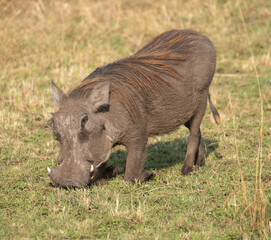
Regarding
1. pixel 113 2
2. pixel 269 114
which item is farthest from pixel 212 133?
pixel 113 2

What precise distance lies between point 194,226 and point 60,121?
138cm

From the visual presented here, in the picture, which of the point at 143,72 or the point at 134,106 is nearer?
the point at 134,106

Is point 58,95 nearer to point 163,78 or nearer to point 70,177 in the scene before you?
point 70,177

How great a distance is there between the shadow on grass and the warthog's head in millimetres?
992

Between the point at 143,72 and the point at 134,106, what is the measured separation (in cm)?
40

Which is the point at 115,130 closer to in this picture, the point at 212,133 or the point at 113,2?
the point at 212,133

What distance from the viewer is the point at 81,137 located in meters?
4.02

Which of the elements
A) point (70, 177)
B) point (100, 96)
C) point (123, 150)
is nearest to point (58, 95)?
point (100, 96)

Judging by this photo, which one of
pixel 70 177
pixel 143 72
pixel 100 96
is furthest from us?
pixel 143 72

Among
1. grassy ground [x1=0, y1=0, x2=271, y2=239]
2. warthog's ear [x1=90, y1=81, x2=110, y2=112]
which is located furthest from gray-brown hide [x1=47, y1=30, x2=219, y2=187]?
grassy ground [x1=0, y1=0, x2=271, y2=239]

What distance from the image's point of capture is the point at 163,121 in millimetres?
4625

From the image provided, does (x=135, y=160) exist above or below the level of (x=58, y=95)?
below

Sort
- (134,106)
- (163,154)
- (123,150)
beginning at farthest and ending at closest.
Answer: (123,150) < (163,154) < (134,106)

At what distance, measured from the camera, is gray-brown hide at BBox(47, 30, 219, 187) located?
4.01 meters
